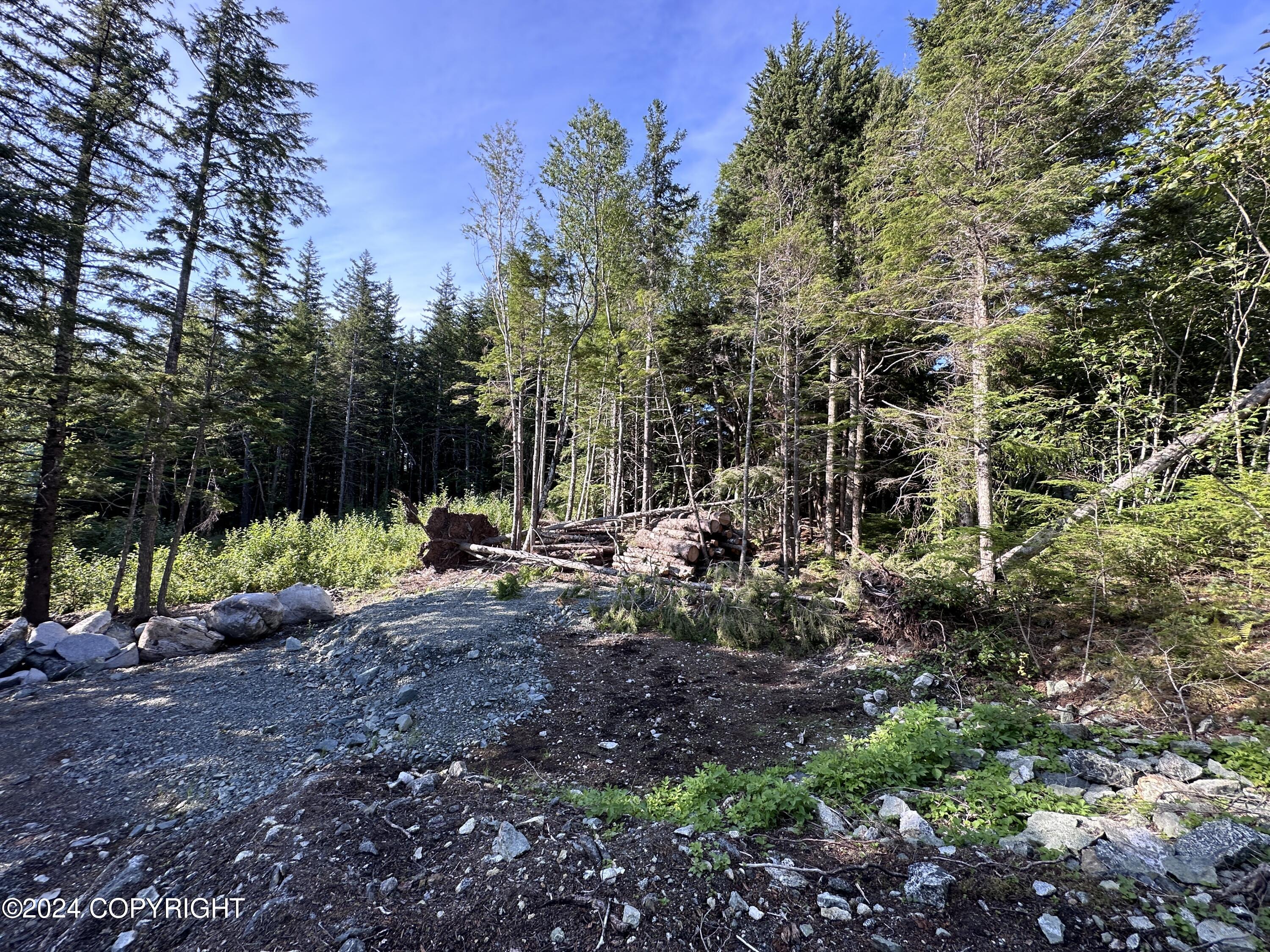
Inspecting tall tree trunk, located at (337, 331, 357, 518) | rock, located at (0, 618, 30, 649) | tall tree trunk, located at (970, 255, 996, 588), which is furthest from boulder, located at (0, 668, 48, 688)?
tall tree trunk, located at (337, 331, 357, 518)

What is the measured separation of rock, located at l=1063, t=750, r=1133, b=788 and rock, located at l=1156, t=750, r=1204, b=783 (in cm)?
25

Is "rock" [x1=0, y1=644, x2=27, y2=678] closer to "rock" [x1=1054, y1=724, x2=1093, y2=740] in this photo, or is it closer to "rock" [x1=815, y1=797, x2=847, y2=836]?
"rock" [x1=815, y1=797, x2=847, y2=836]

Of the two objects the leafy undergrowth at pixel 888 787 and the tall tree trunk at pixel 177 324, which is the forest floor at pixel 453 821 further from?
the tall tree trunk at pixel 177 324

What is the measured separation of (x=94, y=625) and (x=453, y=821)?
354 inches

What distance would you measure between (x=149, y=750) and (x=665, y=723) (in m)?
5.03

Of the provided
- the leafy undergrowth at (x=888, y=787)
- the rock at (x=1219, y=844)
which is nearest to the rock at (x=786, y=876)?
the leafy undergrowth at (x=888, y=787)

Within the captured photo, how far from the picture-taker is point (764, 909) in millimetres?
2268

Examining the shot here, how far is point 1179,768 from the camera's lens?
10.3 ft

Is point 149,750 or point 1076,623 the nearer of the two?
point 149,750

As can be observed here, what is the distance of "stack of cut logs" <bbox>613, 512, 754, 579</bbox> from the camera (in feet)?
32.0

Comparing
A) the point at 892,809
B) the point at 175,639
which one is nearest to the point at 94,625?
the point at 175,639

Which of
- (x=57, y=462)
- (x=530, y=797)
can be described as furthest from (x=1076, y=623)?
(x=57, y=462)

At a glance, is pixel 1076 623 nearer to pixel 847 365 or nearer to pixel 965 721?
pixel 965 721

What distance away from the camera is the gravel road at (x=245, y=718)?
3613 mm
